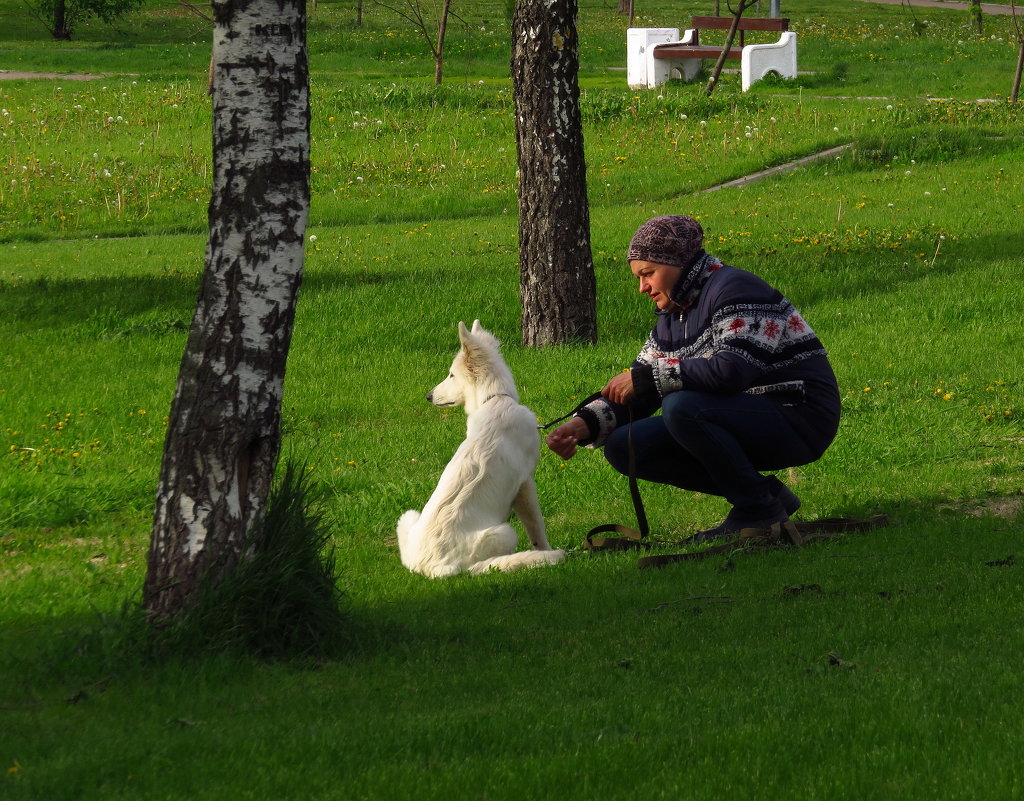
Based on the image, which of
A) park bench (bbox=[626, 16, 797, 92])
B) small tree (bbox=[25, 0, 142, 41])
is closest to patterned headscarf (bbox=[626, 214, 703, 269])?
park bench (bbox=[626, 16, 797, 92])

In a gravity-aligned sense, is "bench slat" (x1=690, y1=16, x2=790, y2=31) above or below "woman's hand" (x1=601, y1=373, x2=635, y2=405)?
above

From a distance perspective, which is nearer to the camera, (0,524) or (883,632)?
(883,632)

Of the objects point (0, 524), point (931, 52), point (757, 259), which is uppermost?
point (931, 52)

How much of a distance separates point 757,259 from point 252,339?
11.4 metres

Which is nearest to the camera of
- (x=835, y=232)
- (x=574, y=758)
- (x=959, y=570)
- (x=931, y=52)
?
(x=574, y=758)

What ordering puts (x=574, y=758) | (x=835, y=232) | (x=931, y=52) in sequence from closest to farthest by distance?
(x=574, y=758)
(x=835, y=232)
(x=931, y=52)

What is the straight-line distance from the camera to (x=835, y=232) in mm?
16750

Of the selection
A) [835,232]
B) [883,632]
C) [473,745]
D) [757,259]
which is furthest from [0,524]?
[835,232]

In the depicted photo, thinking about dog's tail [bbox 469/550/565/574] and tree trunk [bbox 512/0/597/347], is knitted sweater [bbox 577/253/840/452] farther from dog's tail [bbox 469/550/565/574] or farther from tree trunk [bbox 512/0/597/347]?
tree trunk [bbox 512/0/597/347]

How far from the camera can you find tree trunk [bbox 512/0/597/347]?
39.3 feet

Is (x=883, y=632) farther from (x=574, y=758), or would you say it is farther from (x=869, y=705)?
(x=574, y=758)

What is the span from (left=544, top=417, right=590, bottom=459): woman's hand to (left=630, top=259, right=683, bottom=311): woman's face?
2.61 feet

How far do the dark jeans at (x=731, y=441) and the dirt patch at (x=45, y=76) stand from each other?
35.9 metres

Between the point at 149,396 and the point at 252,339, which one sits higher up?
the point at 252,339
